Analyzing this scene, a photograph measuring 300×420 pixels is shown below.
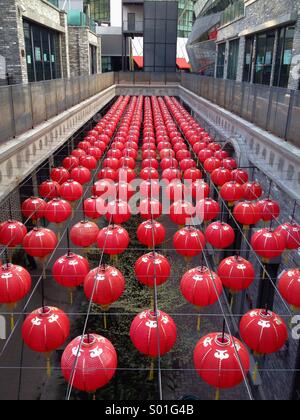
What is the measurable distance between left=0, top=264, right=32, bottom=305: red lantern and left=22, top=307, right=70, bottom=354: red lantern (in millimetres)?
1223

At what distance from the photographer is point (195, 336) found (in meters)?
12.8

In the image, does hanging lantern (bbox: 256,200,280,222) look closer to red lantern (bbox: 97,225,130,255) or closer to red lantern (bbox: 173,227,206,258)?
red lantern (bbox: 173,227,206,258)

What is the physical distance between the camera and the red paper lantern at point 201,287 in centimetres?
795

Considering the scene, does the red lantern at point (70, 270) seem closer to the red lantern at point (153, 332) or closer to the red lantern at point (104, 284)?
the red lantern at point (104, 284)

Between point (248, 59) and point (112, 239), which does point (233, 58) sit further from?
point (112, 239)

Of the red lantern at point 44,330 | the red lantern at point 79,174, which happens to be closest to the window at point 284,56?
the red lantern at point 79,174

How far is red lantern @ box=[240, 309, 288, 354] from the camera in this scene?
21.9 ft

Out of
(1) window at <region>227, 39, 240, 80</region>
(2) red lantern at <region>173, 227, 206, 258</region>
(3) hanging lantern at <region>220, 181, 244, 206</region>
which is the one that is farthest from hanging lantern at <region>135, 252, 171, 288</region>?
(1) window at <region>227, 39, 240, 80</region>

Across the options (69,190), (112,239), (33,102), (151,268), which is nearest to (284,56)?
(33,102)

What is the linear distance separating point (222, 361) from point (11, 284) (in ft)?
14.1

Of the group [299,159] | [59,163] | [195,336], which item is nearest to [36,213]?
[195,336]

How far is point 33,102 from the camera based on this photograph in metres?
14.8
